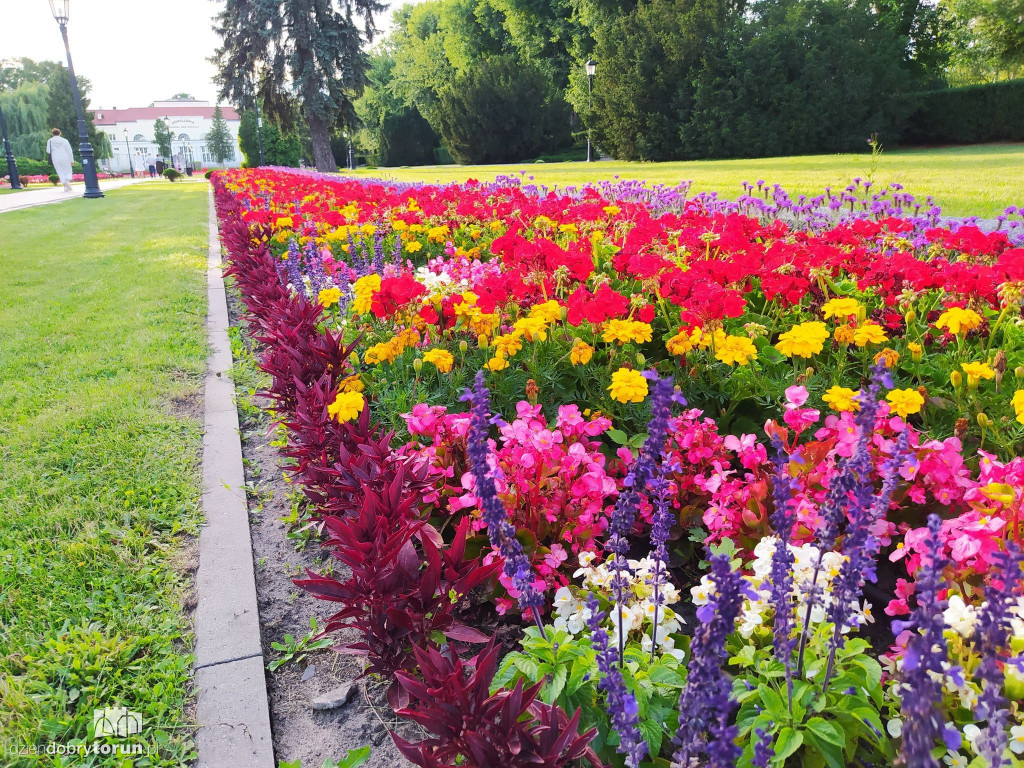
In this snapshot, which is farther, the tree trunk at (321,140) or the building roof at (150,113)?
the building roof at (150,113)

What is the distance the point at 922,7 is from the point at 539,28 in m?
19.6

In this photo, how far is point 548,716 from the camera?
1.32 meters

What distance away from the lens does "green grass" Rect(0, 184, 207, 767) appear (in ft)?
6.03

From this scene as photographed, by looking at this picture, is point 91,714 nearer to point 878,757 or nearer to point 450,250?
point 878,757

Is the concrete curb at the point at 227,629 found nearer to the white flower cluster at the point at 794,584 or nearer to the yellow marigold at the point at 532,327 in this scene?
the white flower cluster at the point at 794,584

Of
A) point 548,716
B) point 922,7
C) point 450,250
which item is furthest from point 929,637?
point 922,7

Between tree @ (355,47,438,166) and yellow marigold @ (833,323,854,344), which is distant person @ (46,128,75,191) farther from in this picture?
yellow marigold @ (833,323,854,344)

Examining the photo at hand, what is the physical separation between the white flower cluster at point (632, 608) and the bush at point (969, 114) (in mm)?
30232

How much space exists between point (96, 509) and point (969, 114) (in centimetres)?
3153

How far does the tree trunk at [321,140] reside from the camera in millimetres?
27688

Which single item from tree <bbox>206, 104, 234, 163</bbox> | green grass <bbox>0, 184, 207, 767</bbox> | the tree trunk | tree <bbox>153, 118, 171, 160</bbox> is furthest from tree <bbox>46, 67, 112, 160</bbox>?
green grass <bbox>0, 184, 207, 767</bbox>

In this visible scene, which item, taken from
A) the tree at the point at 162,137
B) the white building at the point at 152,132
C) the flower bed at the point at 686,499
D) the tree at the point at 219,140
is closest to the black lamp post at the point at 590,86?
the flower bed at the point at 686,499

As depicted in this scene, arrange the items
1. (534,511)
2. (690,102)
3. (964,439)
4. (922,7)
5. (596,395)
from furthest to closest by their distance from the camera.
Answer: (922,7) < (690,102) < (596,395) < (964,439) < (534,511)

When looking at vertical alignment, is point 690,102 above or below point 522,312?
above
